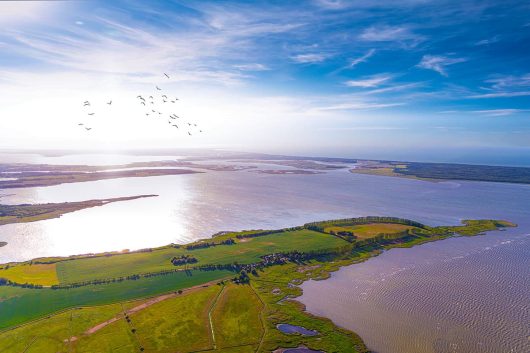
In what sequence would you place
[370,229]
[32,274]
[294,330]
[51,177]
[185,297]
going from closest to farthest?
[294,330], [185,297], [32,274], [370,229], [51,177]

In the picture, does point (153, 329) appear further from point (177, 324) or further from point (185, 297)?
point (185, 297)

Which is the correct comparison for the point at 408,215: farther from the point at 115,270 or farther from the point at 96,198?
the point at 96,198

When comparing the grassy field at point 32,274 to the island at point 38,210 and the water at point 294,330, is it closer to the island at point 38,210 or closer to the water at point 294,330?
the water at point 294,330

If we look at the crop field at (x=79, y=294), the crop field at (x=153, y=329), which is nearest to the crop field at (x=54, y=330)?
the crop field at (x=153, y=329)

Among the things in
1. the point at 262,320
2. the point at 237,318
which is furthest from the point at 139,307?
the point at 262,320

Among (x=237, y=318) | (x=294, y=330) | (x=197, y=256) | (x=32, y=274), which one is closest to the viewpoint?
(x=294, y=330)

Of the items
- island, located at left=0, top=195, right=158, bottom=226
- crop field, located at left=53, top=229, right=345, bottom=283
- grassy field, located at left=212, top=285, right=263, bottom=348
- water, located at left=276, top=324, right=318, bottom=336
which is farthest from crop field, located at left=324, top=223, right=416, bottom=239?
island, located at left=0, top=195, right=158, bottom=226
